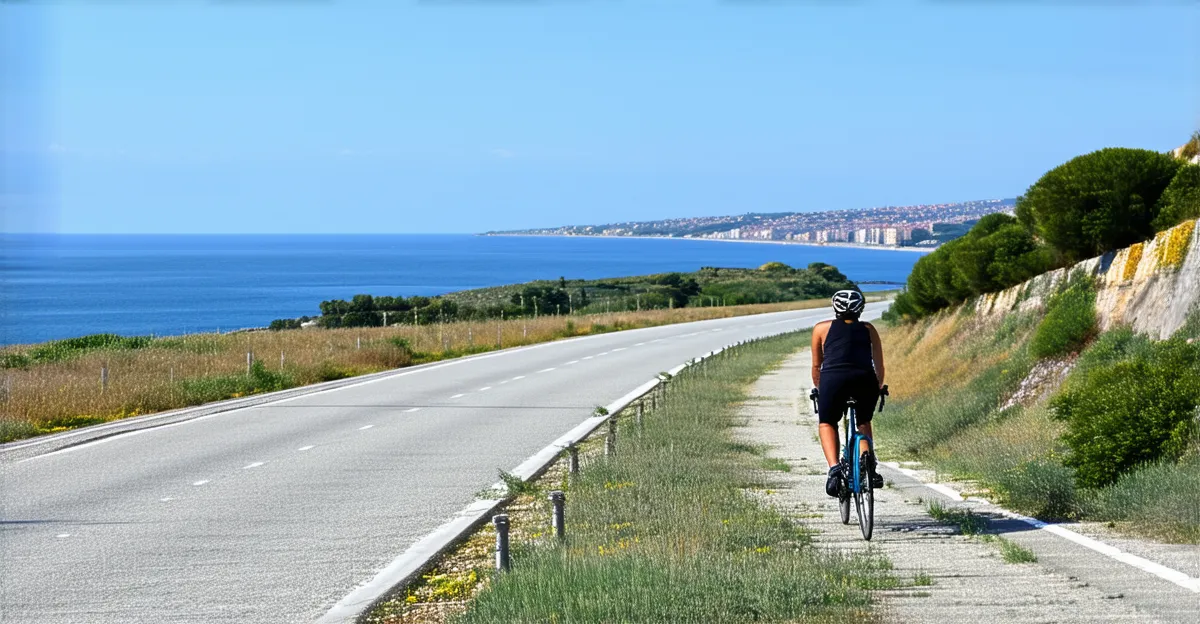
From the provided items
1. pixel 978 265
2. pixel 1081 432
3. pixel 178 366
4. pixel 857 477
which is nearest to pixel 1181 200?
pixel 978 265

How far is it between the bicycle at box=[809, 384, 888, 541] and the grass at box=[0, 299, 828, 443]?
12255mm

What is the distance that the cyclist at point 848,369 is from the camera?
29.8 ft

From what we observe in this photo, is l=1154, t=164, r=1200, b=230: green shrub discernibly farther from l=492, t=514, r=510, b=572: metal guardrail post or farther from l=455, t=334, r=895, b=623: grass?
l=492, t=514, r=510, b=572: metal guardrail post

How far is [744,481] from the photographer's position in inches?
479

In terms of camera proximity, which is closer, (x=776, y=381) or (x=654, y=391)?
(x=654, y=391)

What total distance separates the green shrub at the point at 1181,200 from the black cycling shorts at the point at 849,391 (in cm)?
920

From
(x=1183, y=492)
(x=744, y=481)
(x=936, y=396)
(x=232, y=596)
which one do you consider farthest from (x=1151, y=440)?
(x=936, y=396)

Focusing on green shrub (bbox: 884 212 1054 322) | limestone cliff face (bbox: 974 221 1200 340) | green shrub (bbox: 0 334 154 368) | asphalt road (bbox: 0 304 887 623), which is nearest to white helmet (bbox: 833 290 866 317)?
asphalt road (bbox: 0 304 887 623)

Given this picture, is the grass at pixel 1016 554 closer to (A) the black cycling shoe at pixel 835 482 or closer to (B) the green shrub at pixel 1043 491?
(A) the black cycling shoe at pixel 835 482

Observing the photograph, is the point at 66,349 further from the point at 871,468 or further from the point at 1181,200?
the point at 871,468

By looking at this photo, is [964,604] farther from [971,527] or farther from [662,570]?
[971,527]

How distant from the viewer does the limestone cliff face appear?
13742 millimetres

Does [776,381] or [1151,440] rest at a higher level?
[1151,440]

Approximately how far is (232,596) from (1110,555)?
5.40 meters
